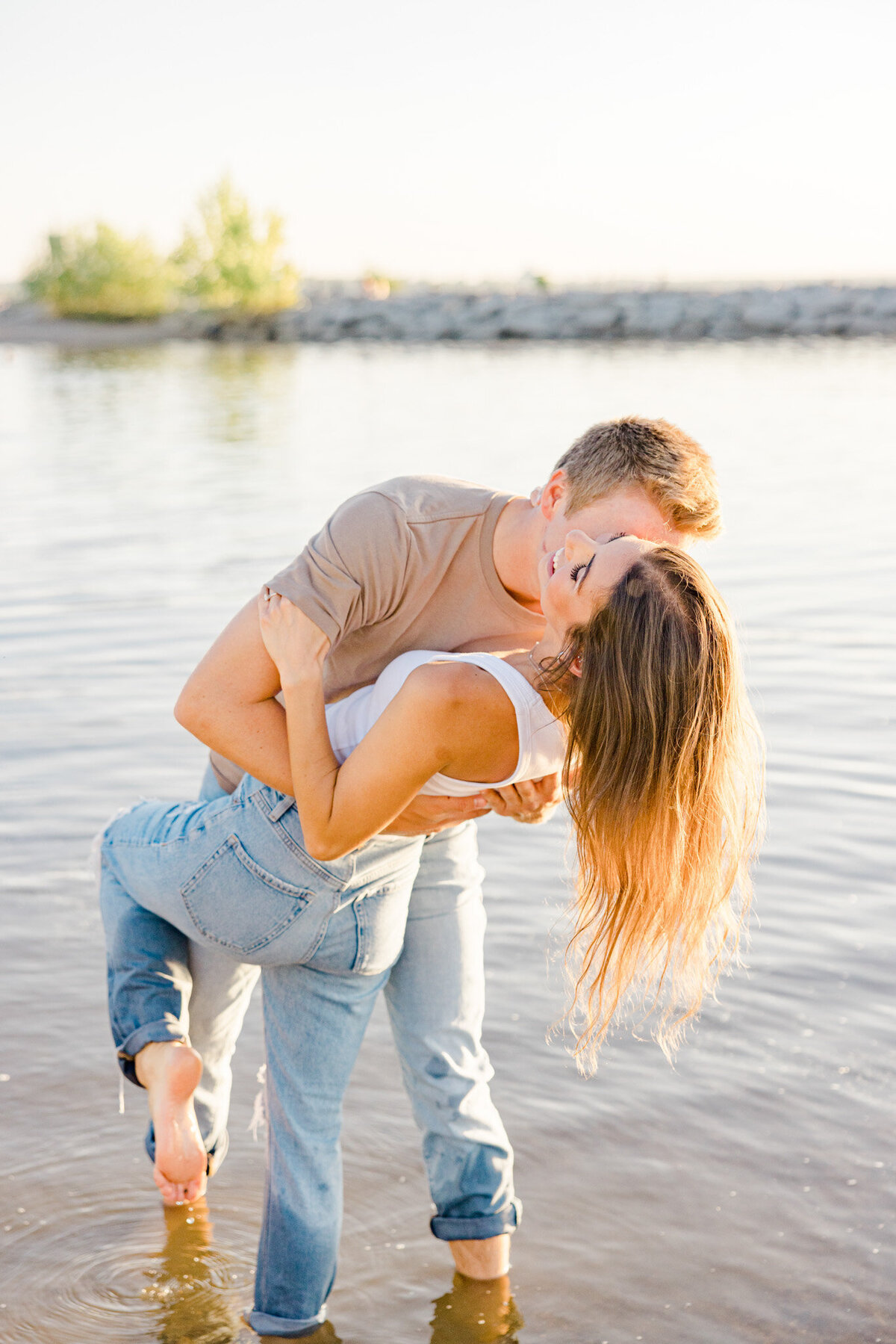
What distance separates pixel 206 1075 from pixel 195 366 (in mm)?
30588

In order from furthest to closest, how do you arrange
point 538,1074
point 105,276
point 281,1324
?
point 105,276
point 538,1074
point 281,1324

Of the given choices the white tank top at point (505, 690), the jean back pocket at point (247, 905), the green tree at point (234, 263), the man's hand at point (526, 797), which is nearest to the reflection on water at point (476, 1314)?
the jean back pocket at point (247, 905)

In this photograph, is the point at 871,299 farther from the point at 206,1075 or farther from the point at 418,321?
the point at 206,1075

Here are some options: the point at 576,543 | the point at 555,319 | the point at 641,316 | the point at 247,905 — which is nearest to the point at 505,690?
the point at 576,543

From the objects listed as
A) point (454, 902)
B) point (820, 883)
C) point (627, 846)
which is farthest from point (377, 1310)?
point (820, 883)

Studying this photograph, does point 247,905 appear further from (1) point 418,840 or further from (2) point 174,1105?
(2) point 174,1105

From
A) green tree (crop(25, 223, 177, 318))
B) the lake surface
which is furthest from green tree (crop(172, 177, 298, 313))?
the lake surface

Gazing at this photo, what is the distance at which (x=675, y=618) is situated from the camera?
6.97ft

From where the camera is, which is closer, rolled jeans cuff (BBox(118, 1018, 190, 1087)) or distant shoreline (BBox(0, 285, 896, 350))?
rolled jeans cuff (BBox(118, 1018, 190, 1087))

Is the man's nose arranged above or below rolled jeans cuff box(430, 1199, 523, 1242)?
above

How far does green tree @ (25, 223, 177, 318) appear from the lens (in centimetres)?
5097

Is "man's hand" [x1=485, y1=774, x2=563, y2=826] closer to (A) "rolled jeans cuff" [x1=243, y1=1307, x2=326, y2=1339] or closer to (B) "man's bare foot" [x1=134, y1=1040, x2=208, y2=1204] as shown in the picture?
(B) "man's bare foot" [x1=134, y1=1040, x2=208, y2=1204]

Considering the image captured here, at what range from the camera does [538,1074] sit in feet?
12.3

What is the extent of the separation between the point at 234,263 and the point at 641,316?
1796 centimetres
